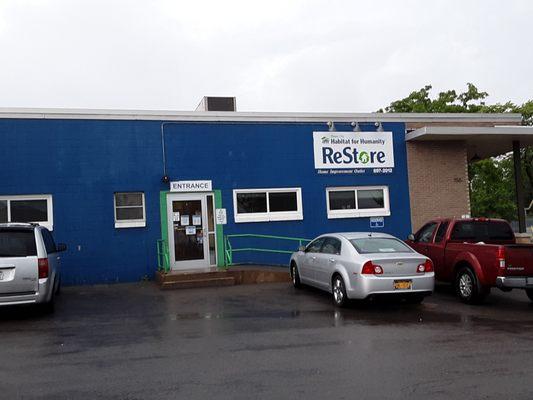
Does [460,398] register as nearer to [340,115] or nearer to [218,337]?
[218,337]

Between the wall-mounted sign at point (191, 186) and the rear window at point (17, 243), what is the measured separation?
6002 millimetres

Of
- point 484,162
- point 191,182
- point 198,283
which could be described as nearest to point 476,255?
point 198,283

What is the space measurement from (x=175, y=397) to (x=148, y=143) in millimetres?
11109

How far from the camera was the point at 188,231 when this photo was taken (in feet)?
52.0

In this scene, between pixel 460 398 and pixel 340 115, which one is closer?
pixel 460 398

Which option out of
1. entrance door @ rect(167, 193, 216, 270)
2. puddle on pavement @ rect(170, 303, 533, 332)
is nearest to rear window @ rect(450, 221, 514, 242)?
puddle on pavement @ rect(170, 303, 533, 332)

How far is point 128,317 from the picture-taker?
10.1m

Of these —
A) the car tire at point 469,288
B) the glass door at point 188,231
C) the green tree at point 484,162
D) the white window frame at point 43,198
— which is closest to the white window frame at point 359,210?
the glass door at point 188,231

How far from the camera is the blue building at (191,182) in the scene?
14.9 m

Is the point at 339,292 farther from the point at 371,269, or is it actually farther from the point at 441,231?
the point at 441,231

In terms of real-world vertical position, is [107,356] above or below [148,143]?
below

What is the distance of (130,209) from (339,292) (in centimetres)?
735

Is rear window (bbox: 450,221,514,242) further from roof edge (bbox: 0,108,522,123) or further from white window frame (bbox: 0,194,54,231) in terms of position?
white window frame (bbox: 0,194,54,231)

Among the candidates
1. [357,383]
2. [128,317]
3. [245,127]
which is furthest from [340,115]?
[357,383]
